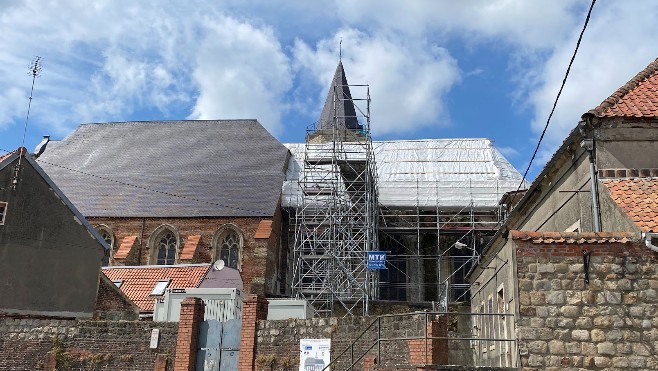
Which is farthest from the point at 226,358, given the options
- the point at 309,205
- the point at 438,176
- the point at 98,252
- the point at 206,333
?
the point at 438,176

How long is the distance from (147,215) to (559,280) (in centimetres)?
2441

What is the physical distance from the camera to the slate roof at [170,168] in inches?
1219

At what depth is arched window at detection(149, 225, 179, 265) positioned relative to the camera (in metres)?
30.1

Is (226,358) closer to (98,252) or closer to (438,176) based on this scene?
(98,252)

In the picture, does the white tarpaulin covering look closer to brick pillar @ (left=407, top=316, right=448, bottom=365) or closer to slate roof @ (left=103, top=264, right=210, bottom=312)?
slate roof @ (left=103, top=264, right=210, bottom=312)

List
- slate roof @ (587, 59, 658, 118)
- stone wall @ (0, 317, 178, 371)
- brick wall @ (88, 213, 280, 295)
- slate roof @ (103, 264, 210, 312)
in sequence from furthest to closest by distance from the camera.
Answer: brick wall @ (88, 213, 280, 295) < slate roof @ (103, 264, 210, 312) < stone wall @ (0, 317, 178, 371) < slate roof @ (587, 59, 658, 118)

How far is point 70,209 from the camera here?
20406 mm

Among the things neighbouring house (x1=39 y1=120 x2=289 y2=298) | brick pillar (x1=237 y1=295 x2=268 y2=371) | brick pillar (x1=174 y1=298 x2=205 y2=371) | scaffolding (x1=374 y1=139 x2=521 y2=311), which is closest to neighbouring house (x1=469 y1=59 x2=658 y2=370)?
brick pillar (x1=237 y1=295 x2=268 y2=371)

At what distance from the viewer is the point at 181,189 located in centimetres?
3206

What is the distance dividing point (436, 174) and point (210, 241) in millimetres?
11486

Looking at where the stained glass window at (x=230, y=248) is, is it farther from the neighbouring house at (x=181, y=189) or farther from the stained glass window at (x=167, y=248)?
the stained glass window at (x=167, y=248)

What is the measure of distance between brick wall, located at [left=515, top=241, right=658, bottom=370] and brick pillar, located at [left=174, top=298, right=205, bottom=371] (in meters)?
8.09

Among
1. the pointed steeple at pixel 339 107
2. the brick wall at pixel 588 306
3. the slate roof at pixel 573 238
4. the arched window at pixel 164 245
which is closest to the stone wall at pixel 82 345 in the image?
the brick wall at pixel 588 306

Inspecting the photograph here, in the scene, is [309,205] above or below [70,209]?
above
